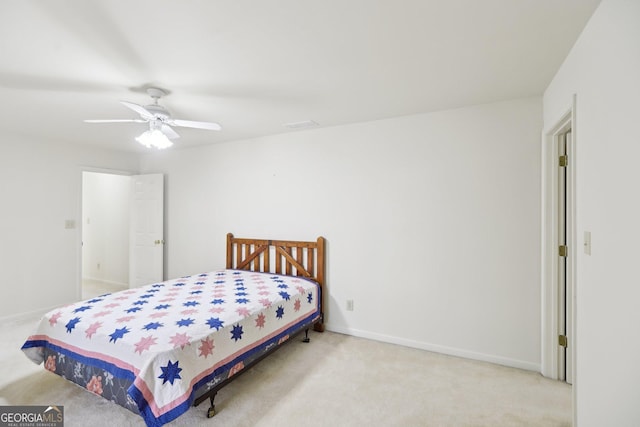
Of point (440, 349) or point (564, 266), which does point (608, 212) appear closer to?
point (564, 266)

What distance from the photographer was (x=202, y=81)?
2.31 metres

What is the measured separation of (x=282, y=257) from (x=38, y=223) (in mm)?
3306

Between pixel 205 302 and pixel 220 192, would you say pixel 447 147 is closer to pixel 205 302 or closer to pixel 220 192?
pixel 205 302

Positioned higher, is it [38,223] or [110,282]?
[38,223]

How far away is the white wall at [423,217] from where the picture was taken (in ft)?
8.87

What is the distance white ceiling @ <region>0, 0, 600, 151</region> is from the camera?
1.53 metres

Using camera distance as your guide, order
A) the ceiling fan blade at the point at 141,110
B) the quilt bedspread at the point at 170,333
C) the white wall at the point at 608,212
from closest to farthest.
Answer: the white wall at the point at 608,212
the quilt bedspread at the point at 170,333
the ceiling fan blade at the point at 141,110

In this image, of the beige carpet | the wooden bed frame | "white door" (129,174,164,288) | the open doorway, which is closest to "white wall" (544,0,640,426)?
the beige carpet

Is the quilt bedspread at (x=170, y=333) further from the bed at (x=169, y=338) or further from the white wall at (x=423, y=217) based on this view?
the white wall at (x=423, y=217)

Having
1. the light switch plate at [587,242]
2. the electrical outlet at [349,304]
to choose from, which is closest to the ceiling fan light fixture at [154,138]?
the electrical outlet at [349,304]

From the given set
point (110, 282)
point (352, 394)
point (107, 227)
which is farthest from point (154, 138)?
point (110, 282)

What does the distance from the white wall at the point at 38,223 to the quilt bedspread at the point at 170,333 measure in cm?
223

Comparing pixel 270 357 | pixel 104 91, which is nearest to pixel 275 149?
pixel 104 91

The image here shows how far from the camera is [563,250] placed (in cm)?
245
